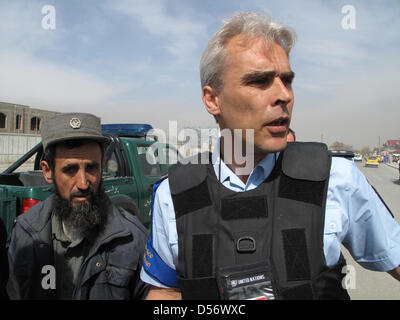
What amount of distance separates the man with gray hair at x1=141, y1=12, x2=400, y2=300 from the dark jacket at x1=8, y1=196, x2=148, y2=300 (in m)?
0.47

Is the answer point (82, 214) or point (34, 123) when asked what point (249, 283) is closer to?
point (82, 214)

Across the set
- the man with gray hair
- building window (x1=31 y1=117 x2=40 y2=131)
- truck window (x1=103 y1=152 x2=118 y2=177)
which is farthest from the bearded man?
building window (x1=31 y1=117 x2=40 y2=131)

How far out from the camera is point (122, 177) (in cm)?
454

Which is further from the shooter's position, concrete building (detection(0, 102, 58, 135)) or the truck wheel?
concrete building (detection(0, 102, 58, 135))

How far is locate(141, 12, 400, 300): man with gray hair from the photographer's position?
1202 millimetres

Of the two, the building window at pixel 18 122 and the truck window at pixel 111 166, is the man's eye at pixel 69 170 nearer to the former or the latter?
the truck window at pixel 111 166

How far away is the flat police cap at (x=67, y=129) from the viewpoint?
211cm

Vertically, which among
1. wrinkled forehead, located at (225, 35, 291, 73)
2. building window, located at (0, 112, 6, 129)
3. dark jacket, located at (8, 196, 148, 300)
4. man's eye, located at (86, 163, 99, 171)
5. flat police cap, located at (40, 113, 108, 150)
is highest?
building window, located at (0, 112, 6, 129)

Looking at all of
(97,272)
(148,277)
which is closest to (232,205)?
(148,277)

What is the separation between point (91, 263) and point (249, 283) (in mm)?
1064

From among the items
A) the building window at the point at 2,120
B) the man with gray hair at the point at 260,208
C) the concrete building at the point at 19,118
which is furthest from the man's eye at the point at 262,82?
the building window at the point at 2,120

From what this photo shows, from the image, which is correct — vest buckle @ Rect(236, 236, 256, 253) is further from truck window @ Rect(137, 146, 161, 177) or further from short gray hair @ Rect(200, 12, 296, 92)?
truck window @ Rect(137, 146, 161, 177)

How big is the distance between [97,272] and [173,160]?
448cm

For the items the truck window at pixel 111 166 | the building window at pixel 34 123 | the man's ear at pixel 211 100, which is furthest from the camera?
the building window at pixel 34 123
